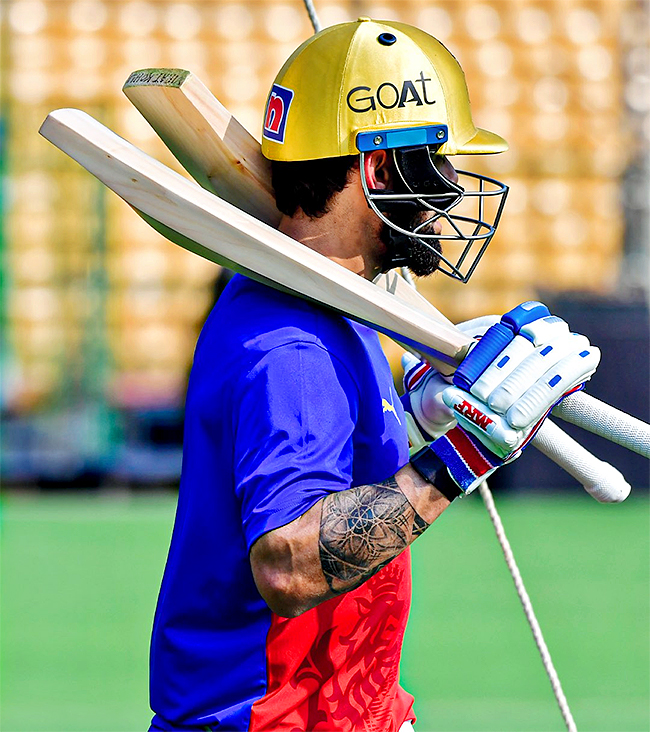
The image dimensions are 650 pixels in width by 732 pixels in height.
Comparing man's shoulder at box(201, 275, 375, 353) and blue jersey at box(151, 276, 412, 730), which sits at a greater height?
man's shoulder at box(201, 275, 375, 353)

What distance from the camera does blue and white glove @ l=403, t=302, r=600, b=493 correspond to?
2.02 meters

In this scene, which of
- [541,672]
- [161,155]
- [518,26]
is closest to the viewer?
[541,672]

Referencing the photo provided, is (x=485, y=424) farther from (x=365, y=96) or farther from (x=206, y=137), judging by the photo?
(x=206, y=137)

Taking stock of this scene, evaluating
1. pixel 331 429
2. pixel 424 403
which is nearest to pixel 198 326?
pixel 424 403

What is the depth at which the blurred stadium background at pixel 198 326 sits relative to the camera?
5.73 metres

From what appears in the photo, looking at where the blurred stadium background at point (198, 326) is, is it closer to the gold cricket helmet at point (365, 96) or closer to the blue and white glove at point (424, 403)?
the blue and white glove at point (424, 403)

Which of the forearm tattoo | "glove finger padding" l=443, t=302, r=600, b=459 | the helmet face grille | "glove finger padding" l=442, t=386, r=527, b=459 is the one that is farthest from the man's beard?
the forearm tattoo

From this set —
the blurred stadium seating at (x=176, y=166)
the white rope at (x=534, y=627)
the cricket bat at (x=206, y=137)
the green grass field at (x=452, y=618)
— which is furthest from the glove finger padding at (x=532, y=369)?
the blurred stadium seating at (x=176, y=166)

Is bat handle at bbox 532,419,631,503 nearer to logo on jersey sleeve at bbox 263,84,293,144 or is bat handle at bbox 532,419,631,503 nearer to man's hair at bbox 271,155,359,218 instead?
man's hair at bbox 271,155,359,218

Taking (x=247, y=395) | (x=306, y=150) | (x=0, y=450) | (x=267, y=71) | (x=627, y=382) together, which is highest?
(x=267, y=71)

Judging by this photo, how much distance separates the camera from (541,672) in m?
5.64

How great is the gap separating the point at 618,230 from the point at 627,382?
4264 mm

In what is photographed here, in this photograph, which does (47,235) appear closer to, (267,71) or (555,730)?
(267,71)

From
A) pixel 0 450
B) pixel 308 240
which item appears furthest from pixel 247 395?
pixel 0 450
